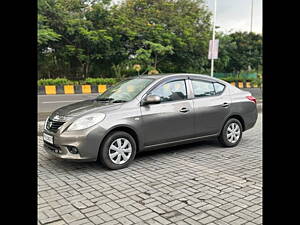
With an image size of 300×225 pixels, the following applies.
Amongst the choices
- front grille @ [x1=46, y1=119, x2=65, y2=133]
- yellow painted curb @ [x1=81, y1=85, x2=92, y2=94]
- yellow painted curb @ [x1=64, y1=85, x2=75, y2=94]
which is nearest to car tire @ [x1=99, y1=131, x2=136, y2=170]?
front grille @ [x1=46, y1=119, x2=65, y2=133]

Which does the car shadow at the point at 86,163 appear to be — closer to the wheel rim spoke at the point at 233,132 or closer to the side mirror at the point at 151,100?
the wheel rim spoke at the point at 233,132

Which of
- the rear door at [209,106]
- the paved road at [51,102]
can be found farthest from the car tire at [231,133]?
the paved road at [51,102]

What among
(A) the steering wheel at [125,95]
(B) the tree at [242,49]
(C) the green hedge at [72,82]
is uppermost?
(B) the tree at [242,49]

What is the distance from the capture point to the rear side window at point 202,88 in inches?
228

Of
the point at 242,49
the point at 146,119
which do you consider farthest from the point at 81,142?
the point at 242,49

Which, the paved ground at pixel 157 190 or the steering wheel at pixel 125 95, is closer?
the paved ground at pixel 157 190

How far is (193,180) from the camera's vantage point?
4.38 metres

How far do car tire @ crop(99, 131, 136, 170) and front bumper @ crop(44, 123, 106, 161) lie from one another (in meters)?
0.12

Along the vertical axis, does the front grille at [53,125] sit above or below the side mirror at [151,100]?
below

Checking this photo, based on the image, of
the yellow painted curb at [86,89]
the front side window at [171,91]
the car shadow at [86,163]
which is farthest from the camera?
the yellow painted curb at [86,89]
